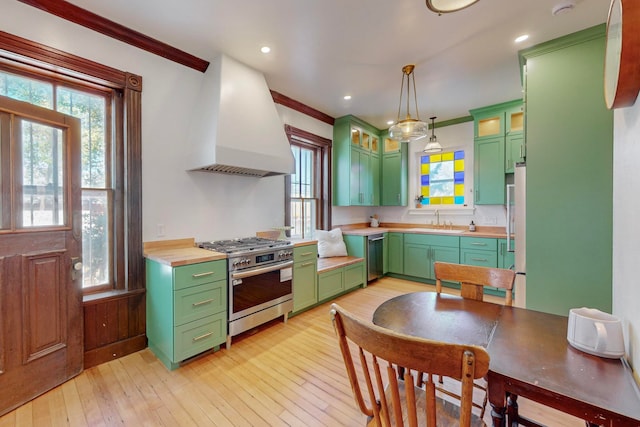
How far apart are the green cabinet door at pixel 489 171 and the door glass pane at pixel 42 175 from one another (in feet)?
16.4

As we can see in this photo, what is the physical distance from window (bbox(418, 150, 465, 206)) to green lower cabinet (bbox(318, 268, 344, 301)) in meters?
2.55

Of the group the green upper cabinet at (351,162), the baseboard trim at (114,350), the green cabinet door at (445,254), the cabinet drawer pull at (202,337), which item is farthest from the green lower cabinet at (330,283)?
the baseboard trim at (114,350)

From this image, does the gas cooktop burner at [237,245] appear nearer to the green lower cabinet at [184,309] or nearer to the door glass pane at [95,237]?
the green lower cabinet at [184,309]

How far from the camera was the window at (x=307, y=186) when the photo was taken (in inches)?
157

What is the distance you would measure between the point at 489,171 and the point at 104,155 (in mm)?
4883

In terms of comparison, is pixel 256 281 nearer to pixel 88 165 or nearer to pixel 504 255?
pixel 88 165

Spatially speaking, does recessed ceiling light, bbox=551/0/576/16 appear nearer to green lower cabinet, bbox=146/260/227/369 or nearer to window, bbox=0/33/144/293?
green lower cabinet, bbox=146/260/227/369

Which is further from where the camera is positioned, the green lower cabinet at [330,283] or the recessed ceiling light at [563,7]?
the green lower cabinet at [330,283]

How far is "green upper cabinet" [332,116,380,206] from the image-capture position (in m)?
4.46

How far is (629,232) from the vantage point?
97 centimetres

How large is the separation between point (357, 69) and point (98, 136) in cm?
263

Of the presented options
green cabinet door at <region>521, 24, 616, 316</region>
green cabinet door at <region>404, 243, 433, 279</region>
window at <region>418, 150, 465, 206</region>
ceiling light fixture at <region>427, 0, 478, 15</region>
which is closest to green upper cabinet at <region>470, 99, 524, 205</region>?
window at <region>418, 150, 465, 206</region>

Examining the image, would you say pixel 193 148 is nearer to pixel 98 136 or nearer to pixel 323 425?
pixel 98 136

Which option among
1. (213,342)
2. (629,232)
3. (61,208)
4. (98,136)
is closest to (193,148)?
(98,136)
